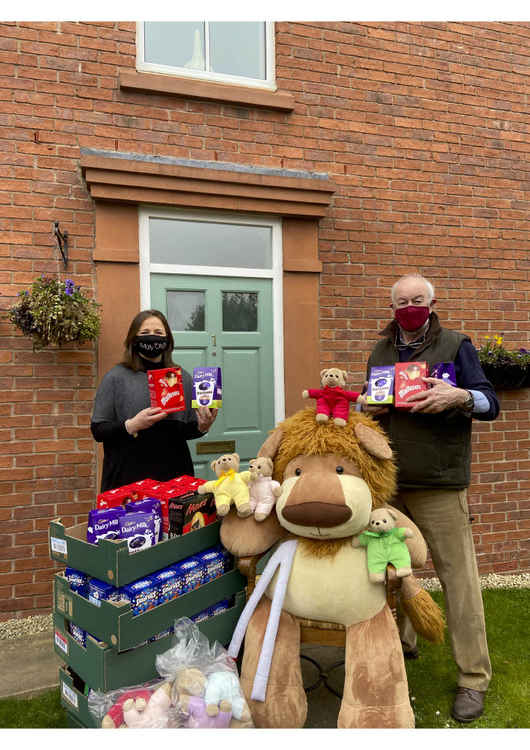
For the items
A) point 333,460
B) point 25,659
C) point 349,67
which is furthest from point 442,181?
point 25,659

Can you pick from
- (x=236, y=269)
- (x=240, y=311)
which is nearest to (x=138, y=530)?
(x=240, y=311)

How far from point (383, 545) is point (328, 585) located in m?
0.28

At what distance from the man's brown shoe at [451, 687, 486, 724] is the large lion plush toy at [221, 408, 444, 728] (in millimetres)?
592

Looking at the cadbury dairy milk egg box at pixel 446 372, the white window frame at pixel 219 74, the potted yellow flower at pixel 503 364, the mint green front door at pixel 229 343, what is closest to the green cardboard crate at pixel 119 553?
the cadbury dairy milk egg box at pixel 446 372

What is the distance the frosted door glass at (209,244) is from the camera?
4.09 metres

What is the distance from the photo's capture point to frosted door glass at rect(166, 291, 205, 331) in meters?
4.11

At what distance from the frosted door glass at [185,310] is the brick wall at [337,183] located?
25.0 inches

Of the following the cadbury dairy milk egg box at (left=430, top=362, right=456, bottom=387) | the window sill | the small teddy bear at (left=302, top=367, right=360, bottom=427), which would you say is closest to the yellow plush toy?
the small teddy bear at (left=302, top=367, right=360, bottom=427)

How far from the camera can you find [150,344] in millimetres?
2916

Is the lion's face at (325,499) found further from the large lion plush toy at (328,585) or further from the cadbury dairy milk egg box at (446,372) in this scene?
the cadbury dairy milk egg box at (446,372)

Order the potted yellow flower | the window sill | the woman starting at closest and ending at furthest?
1. the woman
2. the window sill
3. the potted yellow flower

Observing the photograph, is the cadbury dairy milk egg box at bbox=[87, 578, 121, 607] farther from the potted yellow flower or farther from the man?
the potted yellow flower

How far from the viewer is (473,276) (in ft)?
15.9

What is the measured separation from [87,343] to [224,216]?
1.46m
